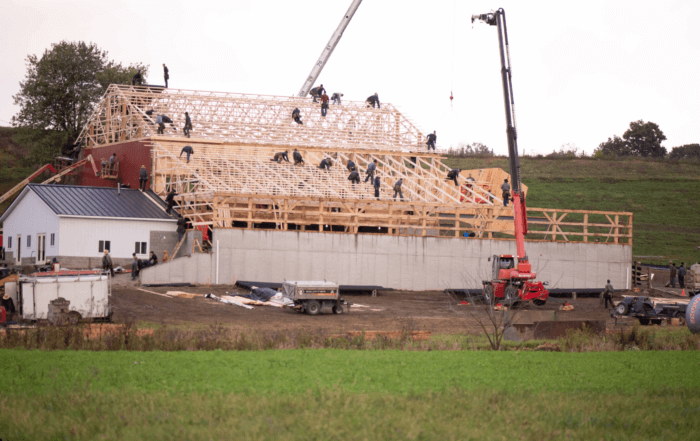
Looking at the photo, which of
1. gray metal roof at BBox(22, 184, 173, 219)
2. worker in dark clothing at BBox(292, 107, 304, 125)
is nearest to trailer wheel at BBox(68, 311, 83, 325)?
gray metal roof at BBox(22, 184, 173, 219)

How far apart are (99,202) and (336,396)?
104 feet

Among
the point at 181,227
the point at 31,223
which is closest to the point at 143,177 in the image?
the point at 181,227

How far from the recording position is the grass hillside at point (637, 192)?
6516 centimetres

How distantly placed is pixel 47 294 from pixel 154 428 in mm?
15821

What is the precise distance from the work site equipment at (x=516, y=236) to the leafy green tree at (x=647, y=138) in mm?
86248

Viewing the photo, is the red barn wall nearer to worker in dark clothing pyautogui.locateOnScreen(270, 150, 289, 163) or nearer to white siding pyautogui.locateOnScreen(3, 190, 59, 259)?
white siding pyautogui.locateOnScreen(3, 190, 59, 259)

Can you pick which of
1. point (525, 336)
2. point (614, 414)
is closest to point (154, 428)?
point (614, 414)

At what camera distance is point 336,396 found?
45.3 feet

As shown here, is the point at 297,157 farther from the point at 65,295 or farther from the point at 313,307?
the point at 65,295

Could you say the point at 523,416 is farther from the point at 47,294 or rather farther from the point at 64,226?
the point at 64,226

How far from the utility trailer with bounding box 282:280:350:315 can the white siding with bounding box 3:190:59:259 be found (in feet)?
46.1

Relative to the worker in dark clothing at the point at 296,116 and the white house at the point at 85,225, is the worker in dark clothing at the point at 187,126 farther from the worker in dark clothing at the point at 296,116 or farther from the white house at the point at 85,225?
the worker in dark clothing at the point at 296,116

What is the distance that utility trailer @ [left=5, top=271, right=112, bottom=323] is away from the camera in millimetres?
25688

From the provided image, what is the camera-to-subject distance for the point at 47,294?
25797 mm
